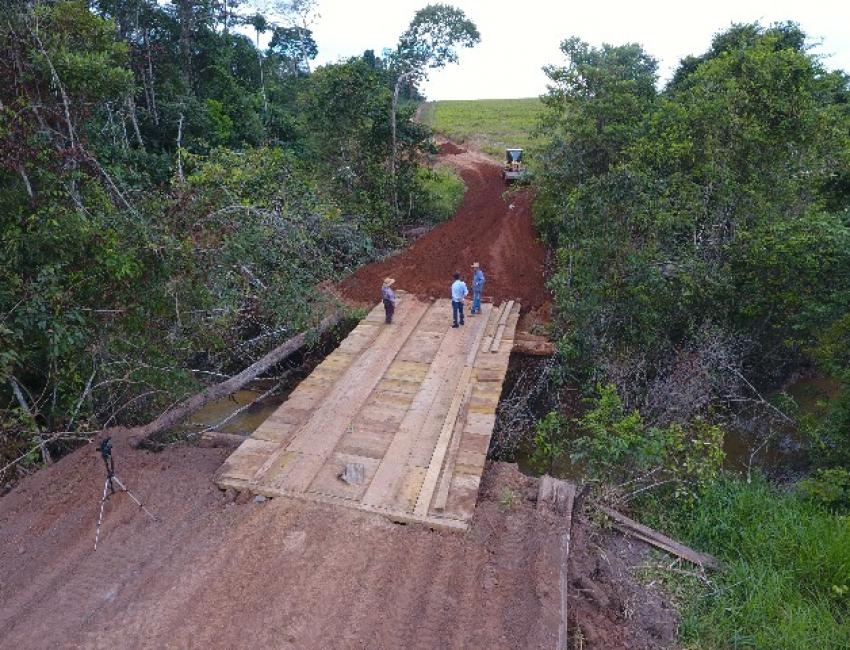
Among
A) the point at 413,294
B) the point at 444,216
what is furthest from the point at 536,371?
the point at 444,216

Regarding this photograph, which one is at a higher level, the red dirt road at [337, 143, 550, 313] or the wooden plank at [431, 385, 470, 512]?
the red dirt road at [337, 143, 550, 313]

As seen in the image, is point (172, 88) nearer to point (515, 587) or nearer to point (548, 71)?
point (548, 71)

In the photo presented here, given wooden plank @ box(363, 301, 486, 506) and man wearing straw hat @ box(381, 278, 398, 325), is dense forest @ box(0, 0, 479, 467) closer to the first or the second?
man wearing straw hat @ box(381, 278, 398, 325)

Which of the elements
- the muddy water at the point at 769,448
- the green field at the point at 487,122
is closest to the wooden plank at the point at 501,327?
the muddy water at the point at 769,448

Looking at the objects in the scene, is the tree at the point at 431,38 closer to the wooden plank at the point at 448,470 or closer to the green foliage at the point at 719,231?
the green foliage at the point at 719,231

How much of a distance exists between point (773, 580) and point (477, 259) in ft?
37.7

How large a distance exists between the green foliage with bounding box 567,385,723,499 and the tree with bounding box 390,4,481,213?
14.1m

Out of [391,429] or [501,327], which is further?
[501,327]

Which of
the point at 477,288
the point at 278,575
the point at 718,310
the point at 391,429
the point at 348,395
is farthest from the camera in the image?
the point at 477,288

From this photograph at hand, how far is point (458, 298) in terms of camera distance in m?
11.7

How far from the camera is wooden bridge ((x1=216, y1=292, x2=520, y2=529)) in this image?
6.84 meters

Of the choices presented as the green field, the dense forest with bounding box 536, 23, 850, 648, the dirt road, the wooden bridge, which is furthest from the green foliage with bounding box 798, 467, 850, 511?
the green field

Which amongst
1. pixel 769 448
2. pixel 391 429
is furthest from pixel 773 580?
pixel 769 448

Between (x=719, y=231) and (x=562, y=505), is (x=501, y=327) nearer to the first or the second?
(x=719, y=231)
